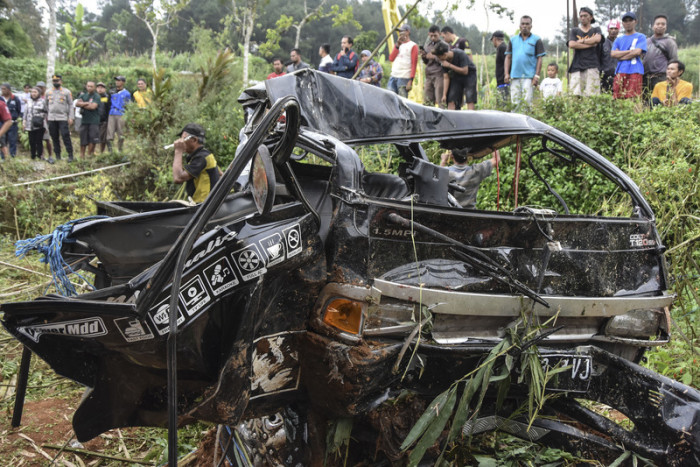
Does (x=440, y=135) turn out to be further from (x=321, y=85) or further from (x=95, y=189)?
(x=95, y=189)

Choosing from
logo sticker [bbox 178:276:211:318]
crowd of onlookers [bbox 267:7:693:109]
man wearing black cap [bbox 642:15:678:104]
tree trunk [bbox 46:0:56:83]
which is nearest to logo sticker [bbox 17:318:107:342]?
logo sticker [bbox 178:276:211:318]

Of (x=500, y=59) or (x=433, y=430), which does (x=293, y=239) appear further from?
(x=500, y=59)

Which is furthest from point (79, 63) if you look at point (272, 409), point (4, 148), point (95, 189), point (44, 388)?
point (272, 409)

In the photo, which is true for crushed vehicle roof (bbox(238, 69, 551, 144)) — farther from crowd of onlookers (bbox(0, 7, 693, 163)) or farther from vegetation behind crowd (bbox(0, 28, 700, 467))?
crowd of onlookers (bbox(0, 7, 693, 163))

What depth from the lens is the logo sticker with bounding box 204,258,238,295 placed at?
243 centimetres

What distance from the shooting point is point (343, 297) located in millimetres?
2783

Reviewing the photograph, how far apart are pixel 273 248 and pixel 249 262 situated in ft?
0.39

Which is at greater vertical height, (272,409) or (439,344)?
(439,344)

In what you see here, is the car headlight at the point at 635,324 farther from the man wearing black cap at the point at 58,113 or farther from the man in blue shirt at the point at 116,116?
the man in blue shirt at the point at 116,116

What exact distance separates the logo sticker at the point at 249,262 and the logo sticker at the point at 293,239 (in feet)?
0.47

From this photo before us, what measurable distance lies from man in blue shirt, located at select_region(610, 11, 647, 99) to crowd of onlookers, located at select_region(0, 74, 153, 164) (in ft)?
32.2

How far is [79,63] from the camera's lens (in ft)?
105

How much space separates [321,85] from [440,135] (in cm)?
78

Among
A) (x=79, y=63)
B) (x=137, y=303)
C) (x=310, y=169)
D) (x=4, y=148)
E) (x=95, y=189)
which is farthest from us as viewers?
(x=79, y=63)
